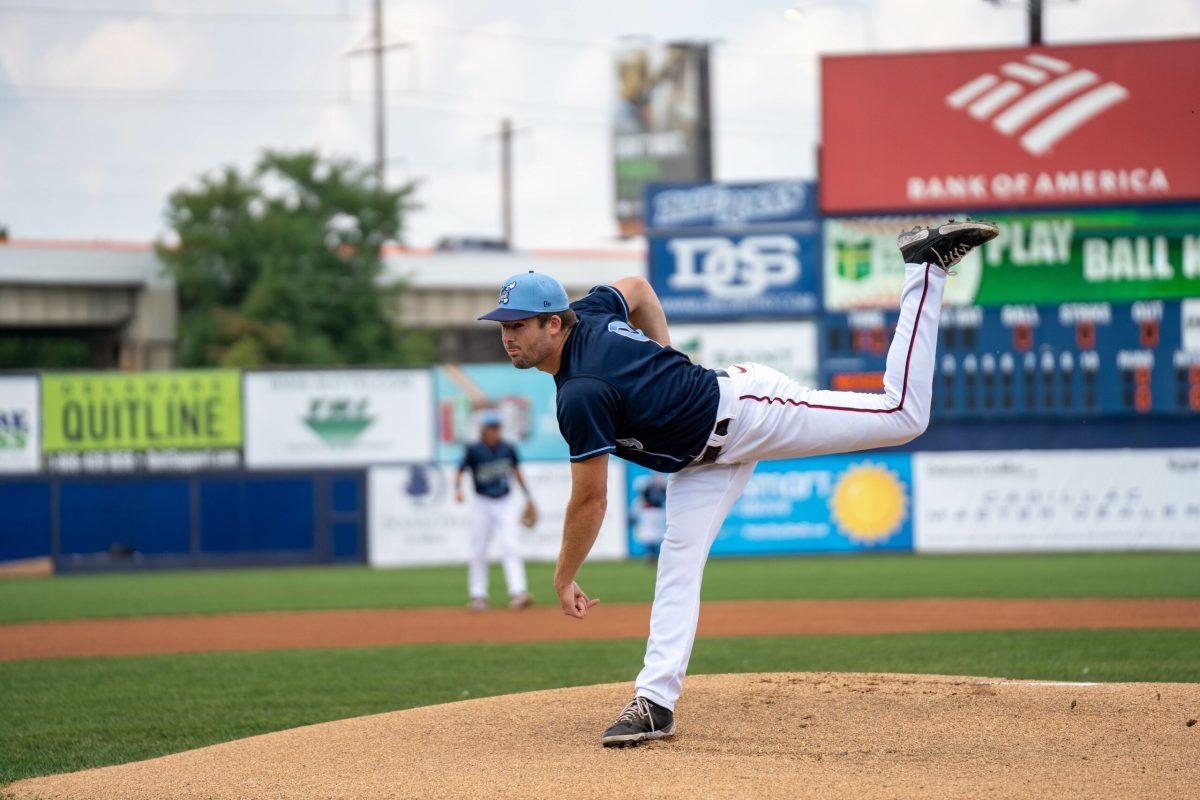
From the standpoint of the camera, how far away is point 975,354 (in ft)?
62.5

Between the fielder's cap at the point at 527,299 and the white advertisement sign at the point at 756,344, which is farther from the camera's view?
the white advertisement sign at the point at 756,344

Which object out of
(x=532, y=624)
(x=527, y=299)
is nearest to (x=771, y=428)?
(x=527, y=299)

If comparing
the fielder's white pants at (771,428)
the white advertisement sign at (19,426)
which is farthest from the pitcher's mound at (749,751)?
the white advertisement sign at (19,426)

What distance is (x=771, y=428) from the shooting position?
17.6 feet

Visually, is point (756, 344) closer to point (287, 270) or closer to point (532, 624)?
point (532, 624)

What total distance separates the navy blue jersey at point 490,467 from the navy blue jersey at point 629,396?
A: 8561mm

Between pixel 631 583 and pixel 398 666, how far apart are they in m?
7.57

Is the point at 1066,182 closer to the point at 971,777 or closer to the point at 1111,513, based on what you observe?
the point at 1111,513

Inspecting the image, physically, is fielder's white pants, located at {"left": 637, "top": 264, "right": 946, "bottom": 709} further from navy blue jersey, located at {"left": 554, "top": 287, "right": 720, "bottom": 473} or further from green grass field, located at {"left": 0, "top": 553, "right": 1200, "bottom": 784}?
green grass field, located at {"left": 0, "top": 553, "right": 1200, "bottom": 784}

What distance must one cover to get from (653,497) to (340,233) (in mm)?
24642

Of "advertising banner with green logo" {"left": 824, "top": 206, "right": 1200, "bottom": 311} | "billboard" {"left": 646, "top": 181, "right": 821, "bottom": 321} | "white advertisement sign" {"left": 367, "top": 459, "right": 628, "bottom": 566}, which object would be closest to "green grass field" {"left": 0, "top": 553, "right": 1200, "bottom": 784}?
"advertising banner with green logo" {"left": 824, "top": 206, "right": 1200, "bottom": 311}

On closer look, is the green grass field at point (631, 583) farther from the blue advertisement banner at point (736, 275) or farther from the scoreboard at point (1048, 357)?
the blue advertisement banner at point (736, 275)

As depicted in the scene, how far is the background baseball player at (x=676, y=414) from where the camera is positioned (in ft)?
16.7

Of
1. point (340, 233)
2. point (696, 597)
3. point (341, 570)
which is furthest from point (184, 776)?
point (340, 233)
